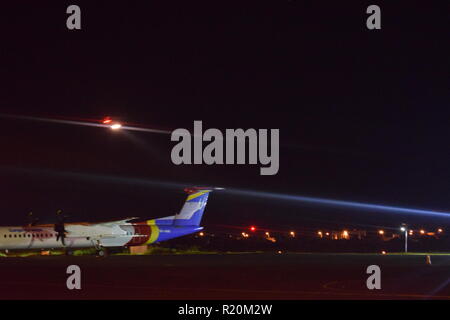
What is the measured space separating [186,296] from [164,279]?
6.72 meters

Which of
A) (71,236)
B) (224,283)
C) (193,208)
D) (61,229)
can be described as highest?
(193,208)

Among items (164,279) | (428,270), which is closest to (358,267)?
(428,270)

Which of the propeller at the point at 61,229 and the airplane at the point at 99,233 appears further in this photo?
the propeller at the point at 61,229

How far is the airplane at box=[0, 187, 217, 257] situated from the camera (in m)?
49.0

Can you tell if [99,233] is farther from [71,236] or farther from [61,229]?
[61,229]

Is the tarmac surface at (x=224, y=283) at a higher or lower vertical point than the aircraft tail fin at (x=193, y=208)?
lower

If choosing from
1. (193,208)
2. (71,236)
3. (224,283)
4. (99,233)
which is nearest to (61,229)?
(71,236)

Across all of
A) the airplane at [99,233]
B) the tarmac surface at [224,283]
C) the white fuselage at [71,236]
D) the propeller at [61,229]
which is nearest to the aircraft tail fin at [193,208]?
the airplane at [99,233]

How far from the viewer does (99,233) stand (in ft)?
170

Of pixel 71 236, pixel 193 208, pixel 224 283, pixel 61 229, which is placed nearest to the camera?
pixel 224 283

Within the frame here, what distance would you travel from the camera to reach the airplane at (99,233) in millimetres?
49022

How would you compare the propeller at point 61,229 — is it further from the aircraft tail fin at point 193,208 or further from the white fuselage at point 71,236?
the aircraft tail fin at point 193,208
